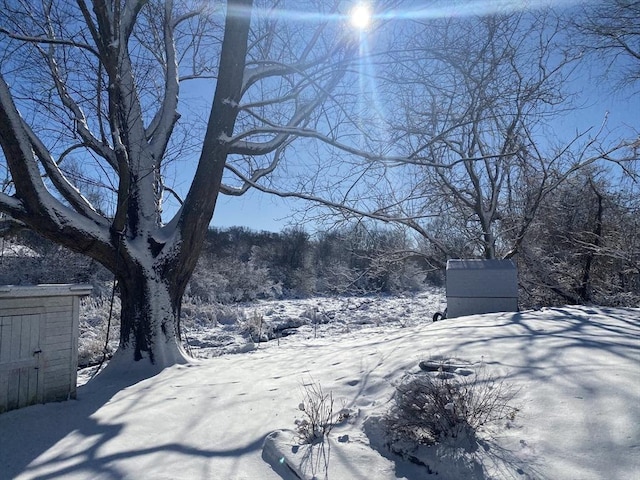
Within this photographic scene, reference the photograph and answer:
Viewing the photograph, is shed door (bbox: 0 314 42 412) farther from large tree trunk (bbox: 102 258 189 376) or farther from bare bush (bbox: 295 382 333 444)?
bare bush (bbox: 295 382 333 444)

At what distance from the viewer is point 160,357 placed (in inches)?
266

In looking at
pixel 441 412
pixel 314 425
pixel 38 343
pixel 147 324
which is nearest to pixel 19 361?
pixel 38 343

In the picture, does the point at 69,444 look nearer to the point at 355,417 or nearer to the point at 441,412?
the point at 355,417

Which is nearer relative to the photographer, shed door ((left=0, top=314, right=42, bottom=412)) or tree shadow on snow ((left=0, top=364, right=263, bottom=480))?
tree shadow on snow ((left=0, top=364, right=263, bottom=480))

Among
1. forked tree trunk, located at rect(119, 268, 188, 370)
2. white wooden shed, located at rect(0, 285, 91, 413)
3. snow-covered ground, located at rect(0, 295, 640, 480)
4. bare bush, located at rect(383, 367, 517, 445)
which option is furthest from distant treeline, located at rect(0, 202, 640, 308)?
bare bush, located at rect(383, 367, 517, 445)

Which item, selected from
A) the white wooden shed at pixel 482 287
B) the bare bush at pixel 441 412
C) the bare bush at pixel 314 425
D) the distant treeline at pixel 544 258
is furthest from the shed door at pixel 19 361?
the white wooden shed at pixel 482 287

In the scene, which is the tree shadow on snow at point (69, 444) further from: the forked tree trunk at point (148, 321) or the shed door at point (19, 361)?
the forked tree trunk at point (148, 321)

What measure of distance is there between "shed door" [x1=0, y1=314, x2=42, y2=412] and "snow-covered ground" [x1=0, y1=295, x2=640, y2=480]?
162 mm

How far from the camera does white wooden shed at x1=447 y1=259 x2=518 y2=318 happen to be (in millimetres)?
8422

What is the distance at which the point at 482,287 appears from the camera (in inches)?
336

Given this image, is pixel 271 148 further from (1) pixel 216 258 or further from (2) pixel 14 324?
(1) pixel 216 258

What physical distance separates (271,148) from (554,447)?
643 cm

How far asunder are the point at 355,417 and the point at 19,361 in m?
3.55

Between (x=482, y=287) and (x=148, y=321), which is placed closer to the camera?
(x=148, y=321)
